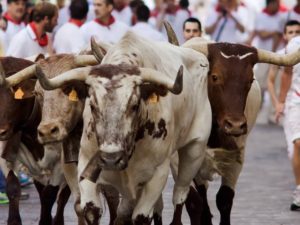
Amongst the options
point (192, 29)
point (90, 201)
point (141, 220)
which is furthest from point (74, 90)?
point (192, 29)

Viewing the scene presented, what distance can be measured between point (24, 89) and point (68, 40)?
5.26 meters

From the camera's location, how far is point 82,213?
→ 38.4 ft

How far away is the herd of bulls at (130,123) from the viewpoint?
36.1ft

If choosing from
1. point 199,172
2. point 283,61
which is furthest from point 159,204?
point 283,61

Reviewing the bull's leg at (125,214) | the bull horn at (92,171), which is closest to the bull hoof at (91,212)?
the bull horn at (92,171)

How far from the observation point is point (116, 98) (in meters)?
10.8

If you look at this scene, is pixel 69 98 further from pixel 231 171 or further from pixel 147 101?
pixel 231 171

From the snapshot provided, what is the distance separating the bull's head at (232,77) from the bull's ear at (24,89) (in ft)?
5.09

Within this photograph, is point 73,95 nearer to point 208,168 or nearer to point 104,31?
point 208,168

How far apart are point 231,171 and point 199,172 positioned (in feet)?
1.26

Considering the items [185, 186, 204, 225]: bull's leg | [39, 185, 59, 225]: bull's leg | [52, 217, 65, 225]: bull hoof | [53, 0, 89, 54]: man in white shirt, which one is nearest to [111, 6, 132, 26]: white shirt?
[53, 0, 89, 54]: man in white shirt

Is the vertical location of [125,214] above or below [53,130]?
below

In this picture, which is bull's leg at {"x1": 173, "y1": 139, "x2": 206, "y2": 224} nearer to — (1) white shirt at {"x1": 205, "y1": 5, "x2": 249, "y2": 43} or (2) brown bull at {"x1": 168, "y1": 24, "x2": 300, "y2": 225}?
(2) brown bull at {"x1": 168, "y1": 24, "x2": 300, "y2": 225}

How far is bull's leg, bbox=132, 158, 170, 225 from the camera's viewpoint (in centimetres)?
1152
